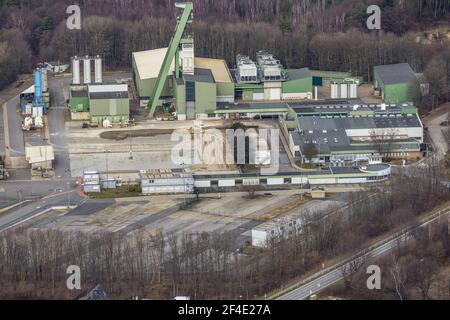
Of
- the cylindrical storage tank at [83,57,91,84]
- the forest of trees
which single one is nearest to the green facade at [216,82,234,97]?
the cylindrical storage tank at [83,57,91,84]

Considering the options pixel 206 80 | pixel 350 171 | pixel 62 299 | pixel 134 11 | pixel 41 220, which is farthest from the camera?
pixel 134 11

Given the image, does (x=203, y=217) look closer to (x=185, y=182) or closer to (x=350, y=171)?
(x=185, y=182)

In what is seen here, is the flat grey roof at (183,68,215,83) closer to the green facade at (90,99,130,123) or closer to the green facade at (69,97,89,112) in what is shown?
the green facade at (90,99,130,123)

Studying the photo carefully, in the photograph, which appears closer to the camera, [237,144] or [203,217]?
[203,217]

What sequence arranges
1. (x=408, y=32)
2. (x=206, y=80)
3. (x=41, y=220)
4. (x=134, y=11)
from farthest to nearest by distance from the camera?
(x=134, y=11) < (x=408, y=32) < (x=206, y=80) < (x=41, y=220)

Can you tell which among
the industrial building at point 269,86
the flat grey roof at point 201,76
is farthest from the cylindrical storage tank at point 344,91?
the flat grey roof at point 201,76

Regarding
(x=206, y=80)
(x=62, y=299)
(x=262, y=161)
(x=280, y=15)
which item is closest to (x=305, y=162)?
(x=262, y=161)
